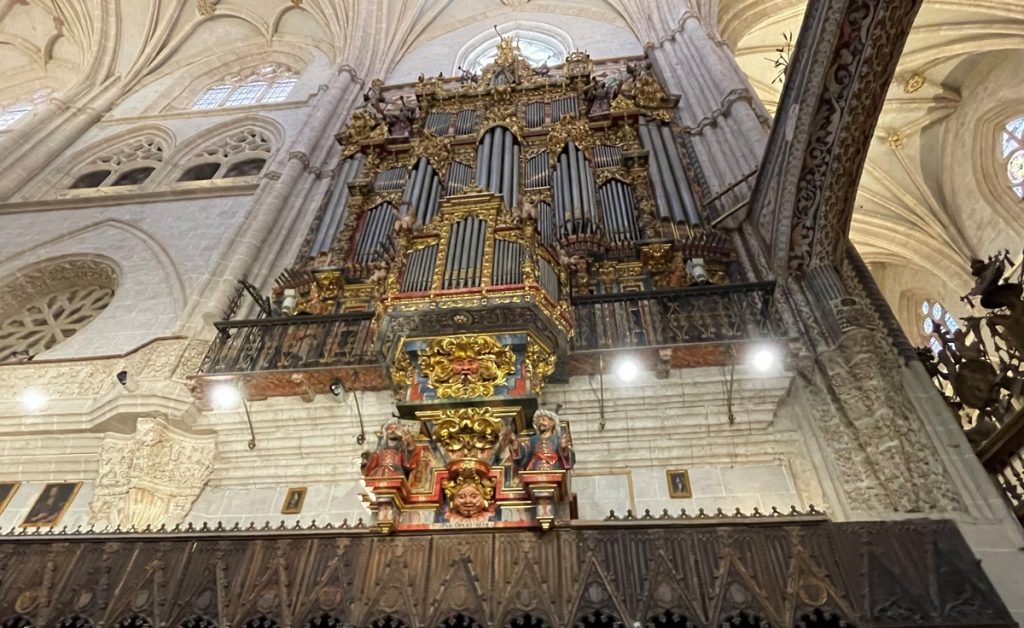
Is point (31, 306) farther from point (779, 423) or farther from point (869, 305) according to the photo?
point (869, 305)

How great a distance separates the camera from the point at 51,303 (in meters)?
9.39

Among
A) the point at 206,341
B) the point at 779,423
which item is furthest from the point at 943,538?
the point at 206,341

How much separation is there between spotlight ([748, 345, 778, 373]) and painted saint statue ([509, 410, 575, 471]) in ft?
7.05

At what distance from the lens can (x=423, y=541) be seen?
15.2ft

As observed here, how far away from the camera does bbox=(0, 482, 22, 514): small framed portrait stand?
6309mm

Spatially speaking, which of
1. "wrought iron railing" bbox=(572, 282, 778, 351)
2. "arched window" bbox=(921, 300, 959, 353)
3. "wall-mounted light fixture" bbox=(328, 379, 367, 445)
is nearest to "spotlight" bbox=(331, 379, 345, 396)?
"wall-mounted light fixture" bbox=(328, 379, 367, 445)

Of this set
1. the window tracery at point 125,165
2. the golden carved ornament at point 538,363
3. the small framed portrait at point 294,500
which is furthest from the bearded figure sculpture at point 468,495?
the window tracery at point 125,165

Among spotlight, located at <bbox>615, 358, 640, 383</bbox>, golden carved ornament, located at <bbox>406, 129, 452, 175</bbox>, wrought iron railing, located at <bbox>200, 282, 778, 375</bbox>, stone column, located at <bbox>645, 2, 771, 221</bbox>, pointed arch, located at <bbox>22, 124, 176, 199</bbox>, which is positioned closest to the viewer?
spotlight, located at <bbox>615, 358, 640, 383</bbox>

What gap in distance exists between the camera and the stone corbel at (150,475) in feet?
18.5

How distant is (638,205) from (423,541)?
17.7 ft

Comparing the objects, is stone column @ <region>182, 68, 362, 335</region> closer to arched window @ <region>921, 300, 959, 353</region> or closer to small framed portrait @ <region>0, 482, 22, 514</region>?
small framed portrait @ <region>0, 482, 22, 514</region>

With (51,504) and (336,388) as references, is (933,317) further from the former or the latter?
(51,504)

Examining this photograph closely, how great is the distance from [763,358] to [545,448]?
96.2 inches

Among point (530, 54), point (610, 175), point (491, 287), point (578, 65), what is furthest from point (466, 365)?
point (530, 54)
